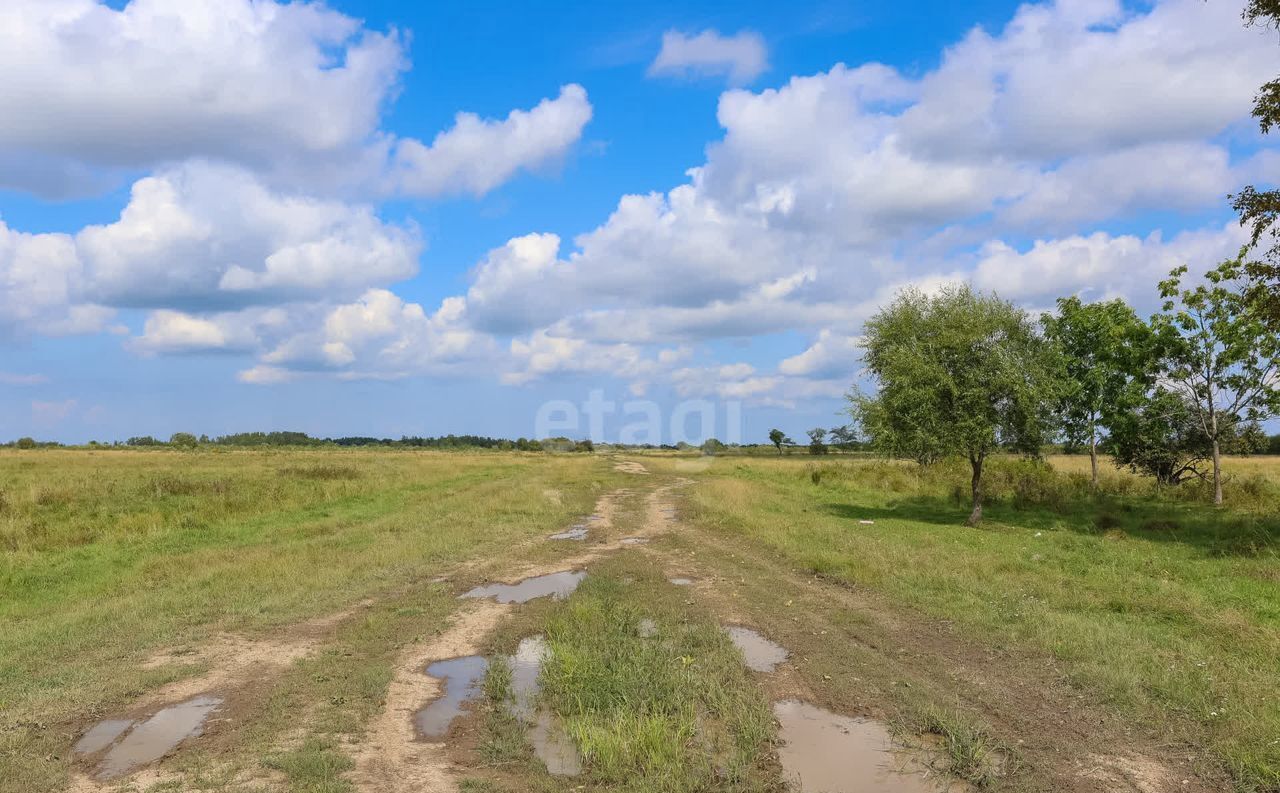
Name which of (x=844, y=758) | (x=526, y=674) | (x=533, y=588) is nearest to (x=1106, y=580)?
(x=844, y=758)

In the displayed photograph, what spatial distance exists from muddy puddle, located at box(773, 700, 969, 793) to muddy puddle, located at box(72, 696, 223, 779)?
547 centimetres

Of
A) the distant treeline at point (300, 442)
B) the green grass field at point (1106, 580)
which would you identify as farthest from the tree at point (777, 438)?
the green grass field at point (1106, 580)

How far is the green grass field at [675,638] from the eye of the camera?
6250 mm

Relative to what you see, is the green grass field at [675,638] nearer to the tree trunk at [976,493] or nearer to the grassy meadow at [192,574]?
the grassy meadow at [192,574]

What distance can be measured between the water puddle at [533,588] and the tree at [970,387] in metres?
14.0

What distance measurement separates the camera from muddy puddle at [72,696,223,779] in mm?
6164

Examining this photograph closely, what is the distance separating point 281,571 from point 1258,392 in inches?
1306

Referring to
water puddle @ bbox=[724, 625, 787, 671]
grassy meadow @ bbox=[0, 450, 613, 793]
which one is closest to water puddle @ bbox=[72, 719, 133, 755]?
grassy meadow @ bbox=[0, 450, 613, 793]

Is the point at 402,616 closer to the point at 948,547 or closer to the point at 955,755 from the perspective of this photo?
the point at 955,755

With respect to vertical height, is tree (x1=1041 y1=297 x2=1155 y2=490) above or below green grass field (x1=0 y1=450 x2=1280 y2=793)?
above

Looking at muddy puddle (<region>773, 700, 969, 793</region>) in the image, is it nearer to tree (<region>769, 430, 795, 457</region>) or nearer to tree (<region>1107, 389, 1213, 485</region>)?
tree (<region>1107, 389, 1213, 485</region>)

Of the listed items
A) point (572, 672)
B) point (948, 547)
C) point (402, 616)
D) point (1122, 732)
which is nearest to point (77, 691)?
→ point (402, 616)

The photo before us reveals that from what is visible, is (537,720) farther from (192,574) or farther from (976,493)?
(976,493)

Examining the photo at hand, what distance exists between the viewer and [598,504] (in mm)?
30375
